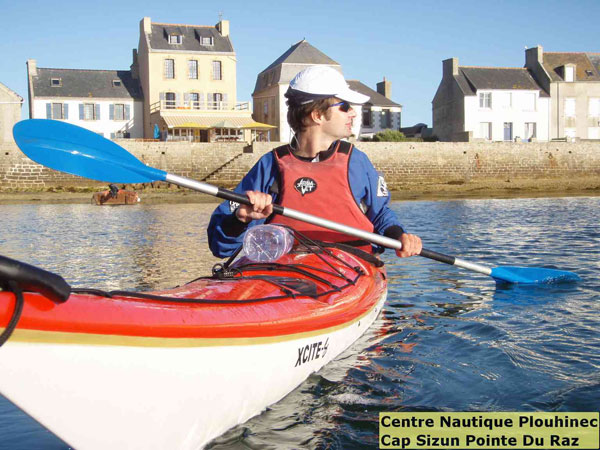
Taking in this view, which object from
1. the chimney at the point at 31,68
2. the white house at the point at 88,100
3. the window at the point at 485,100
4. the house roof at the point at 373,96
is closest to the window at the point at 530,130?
the window at the point at 485,100

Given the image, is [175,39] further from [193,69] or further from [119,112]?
[119,112]

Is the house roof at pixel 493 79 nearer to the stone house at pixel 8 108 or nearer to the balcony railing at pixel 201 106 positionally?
the balcony railing at pixel 201 106

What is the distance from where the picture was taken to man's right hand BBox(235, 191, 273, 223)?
336cm

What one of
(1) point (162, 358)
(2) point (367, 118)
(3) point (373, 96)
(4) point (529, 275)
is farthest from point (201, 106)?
(1) point (162, 358)

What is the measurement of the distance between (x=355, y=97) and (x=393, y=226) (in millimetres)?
859

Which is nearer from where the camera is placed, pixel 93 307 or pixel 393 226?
pixel 93 307

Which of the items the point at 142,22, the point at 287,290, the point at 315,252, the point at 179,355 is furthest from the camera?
the point at 142,22

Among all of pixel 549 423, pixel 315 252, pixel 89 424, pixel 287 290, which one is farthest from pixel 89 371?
pixel 549 423

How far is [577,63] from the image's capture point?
135 feet

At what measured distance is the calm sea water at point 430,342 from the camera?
3.02 meters

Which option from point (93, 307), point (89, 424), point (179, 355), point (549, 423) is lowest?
point (549, 423)

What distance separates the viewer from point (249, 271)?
11.2 feet

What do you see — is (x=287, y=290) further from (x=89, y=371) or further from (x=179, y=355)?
(x=89, y=371)

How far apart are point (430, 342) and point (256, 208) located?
177 centimetres
